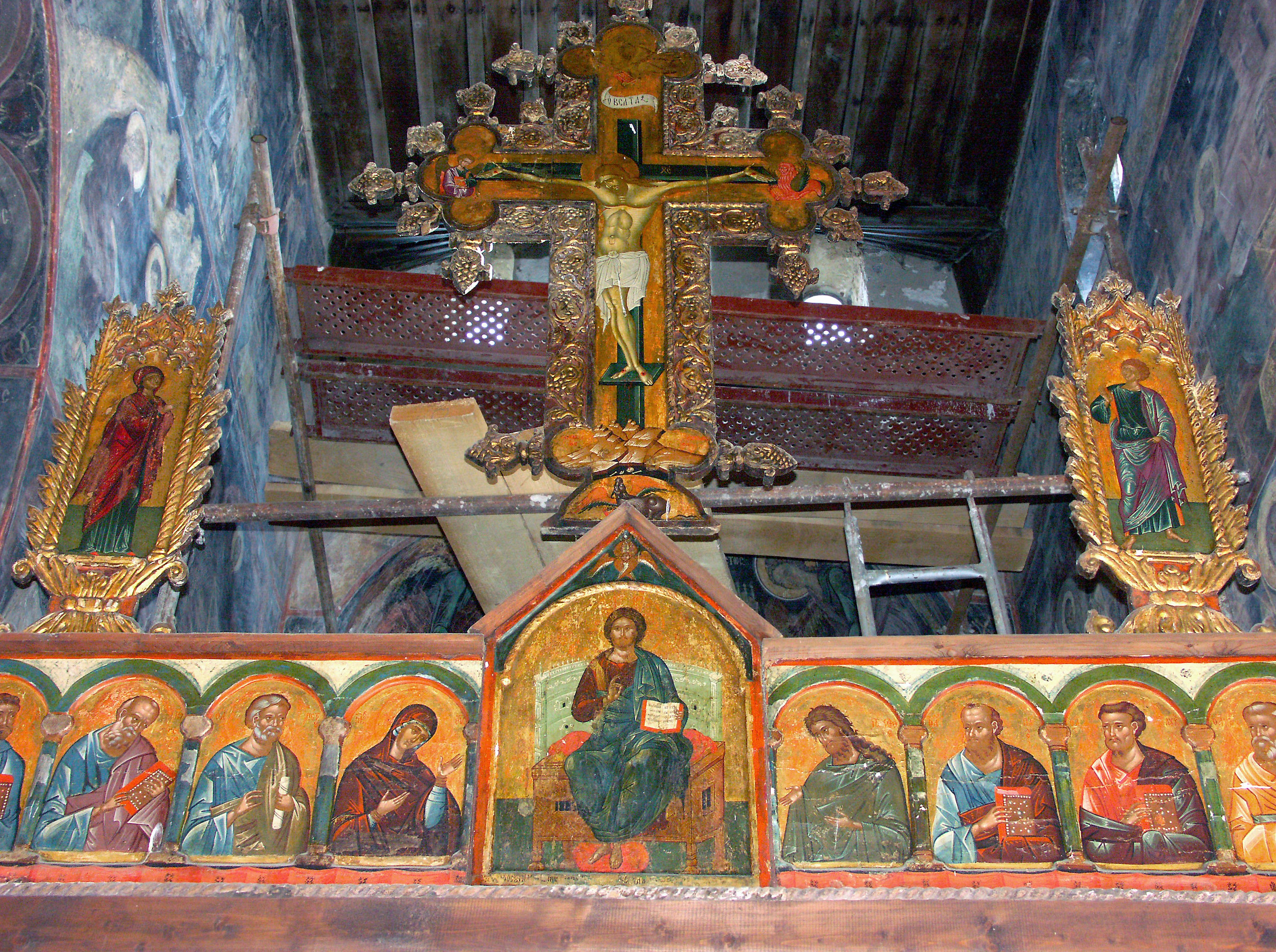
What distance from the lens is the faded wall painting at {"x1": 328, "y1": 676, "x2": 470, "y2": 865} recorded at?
3938mm

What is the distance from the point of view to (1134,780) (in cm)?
403

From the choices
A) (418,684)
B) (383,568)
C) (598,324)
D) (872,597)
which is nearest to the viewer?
(418,684)

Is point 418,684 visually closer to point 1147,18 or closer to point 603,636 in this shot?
point 603,636

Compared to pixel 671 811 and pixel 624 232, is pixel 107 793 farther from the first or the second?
pixel 624 232

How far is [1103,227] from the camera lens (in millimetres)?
7195

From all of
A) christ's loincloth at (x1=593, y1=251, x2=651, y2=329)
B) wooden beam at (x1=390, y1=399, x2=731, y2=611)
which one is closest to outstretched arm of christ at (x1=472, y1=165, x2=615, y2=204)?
christ's loincloth at (x1=593, y1=251, x2=651, y2=329)

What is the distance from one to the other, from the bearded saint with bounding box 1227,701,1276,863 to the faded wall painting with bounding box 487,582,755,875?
1.56m

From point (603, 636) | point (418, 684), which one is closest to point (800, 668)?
point (603, 636)

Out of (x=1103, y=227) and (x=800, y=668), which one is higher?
(x=1103, y=227)

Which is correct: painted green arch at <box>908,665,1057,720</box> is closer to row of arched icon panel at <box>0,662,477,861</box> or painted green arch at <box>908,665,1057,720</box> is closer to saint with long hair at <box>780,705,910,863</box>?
saint with long hair at <box>780,705,910,863</box>

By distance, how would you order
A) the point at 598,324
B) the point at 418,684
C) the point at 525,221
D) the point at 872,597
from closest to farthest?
1. the point at 418,684
2. the point at 598,324
3. the point at 525,221
4. the point at 872,597

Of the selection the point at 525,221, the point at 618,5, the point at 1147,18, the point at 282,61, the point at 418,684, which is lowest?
the point at 418,684

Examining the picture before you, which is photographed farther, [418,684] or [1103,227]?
[1103,227]

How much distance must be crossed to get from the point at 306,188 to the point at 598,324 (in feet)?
16.5
